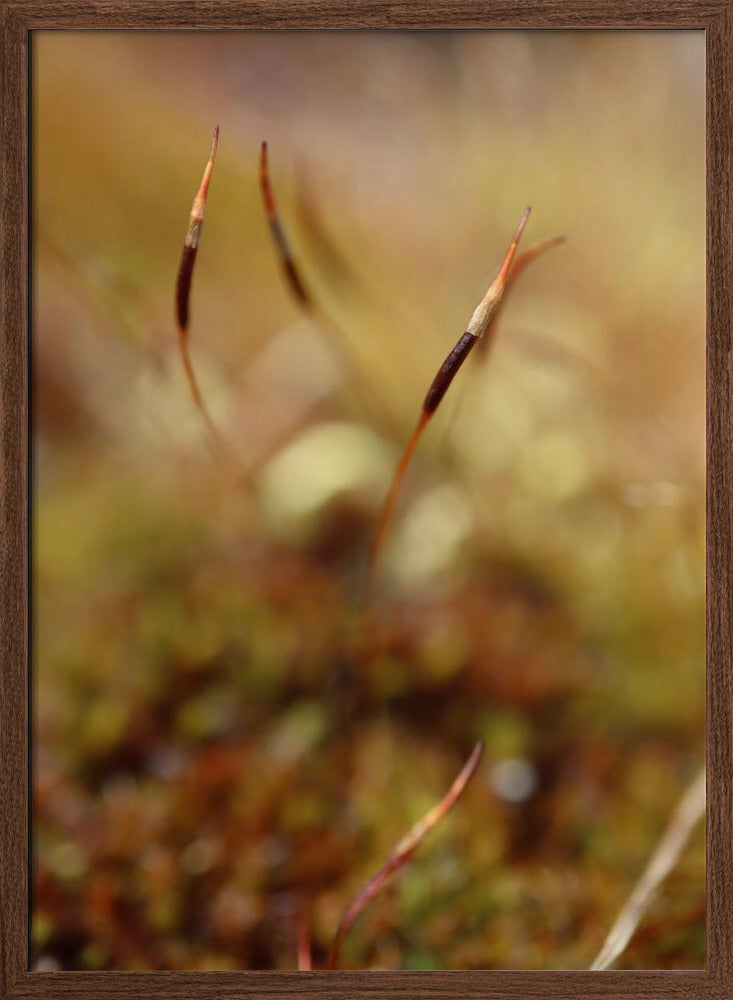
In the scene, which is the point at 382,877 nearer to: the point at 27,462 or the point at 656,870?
the point at 656,870

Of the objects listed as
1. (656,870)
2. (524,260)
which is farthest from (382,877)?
(524,260)

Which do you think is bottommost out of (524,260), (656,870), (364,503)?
(656,870)

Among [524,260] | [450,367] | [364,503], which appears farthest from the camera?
[364,503]

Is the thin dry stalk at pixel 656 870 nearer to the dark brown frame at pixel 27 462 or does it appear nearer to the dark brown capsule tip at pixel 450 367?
the dark brown frame at pixel 27 462

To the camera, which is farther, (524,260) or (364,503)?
(364,503)

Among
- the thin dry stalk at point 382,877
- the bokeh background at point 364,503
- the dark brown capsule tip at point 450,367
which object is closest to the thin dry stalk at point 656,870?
the bokeh background at point 364,503

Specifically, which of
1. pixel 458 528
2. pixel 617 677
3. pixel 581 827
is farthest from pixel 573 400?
pixel 581 827
